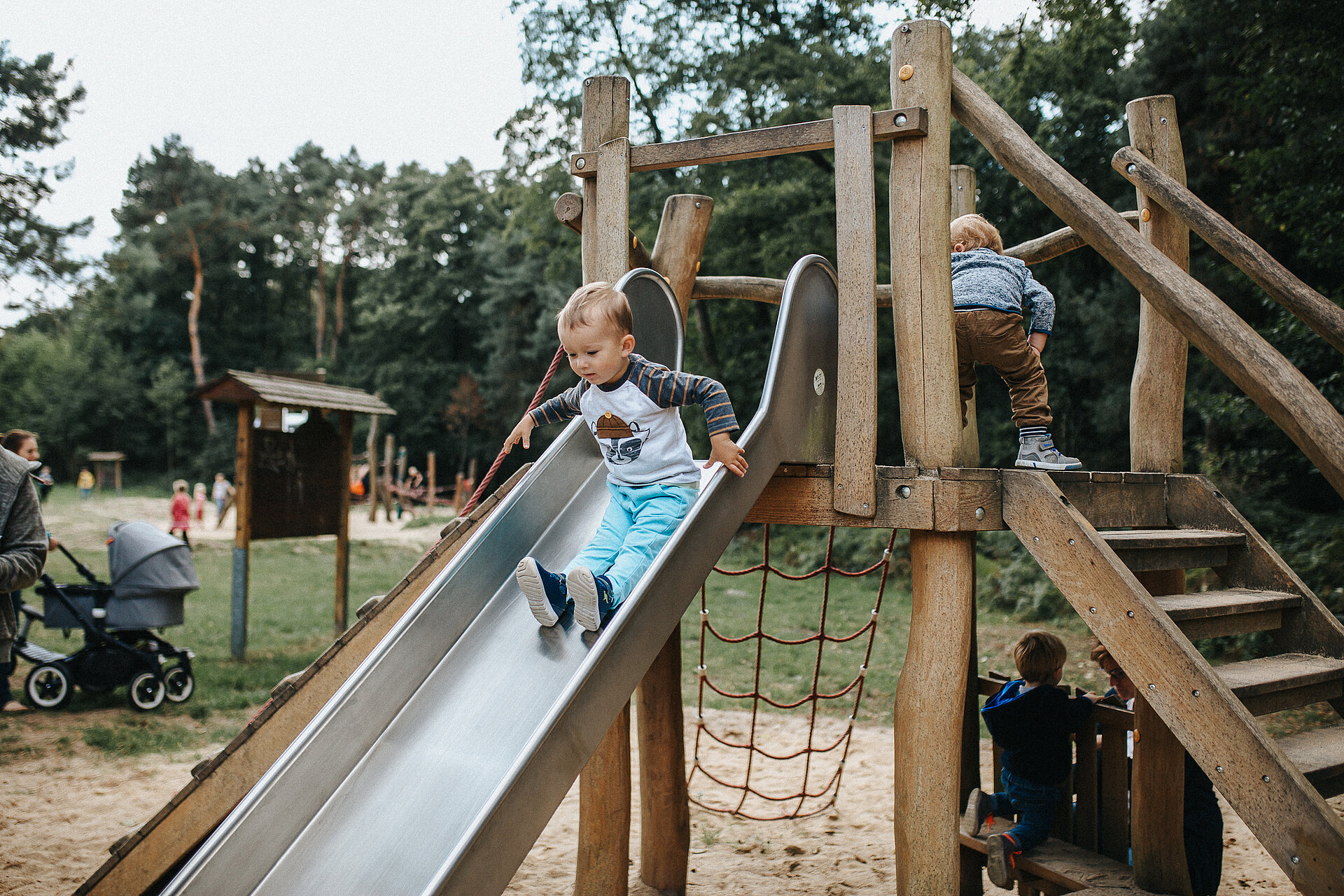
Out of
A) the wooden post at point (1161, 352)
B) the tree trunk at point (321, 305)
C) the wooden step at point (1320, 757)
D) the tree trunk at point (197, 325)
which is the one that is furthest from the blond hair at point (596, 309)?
the tree trunk at point (197, 325)

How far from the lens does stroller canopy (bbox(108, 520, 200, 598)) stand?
23.8 feet

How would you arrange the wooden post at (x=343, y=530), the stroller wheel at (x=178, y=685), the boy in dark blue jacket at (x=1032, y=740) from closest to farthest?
the boy in dark blue jacket at (x=1032, y=740), the stroller wheel at (x=178, y=685), the wooden post at (x=343, y=530)

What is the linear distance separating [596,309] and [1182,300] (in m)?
1.83

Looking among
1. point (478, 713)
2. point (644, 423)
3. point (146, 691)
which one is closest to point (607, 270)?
point (644, 423)

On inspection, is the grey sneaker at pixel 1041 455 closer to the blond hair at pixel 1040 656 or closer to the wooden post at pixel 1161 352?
the wooden post at pixel 1161 352

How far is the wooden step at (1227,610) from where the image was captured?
3104 mm

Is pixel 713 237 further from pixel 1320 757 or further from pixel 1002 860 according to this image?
pixel 1320 757

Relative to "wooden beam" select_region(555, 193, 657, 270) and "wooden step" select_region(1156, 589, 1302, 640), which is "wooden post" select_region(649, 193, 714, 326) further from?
"wooden step" select_region(1156, 589, 1302, 640)

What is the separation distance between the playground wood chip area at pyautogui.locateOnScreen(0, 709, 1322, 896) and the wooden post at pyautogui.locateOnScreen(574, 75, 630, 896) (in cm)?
79

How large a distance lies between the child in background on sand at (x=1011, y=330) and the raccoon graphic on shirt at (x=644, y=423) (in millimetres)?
1503

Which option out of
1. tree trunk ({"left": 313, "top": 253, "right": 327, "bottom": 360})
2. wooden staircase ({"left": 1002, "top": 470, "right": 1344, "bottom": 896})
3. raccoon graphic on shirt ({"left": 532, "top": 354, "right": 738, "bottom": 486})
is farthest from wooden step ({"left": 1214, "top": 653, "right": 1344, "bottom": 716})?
tree trunk ({"left": 313, "top": 253, "right": 327, "bottom": 360})

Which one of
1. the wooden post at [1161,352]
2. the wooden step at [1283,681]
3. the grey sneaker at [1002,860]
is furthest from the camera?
the wooden post at [1161,352]

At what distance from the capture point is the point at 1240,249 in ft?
11.2

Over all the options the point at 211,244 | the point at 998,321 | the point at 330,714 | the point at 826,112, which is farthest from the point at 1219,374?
the point at 211,244
